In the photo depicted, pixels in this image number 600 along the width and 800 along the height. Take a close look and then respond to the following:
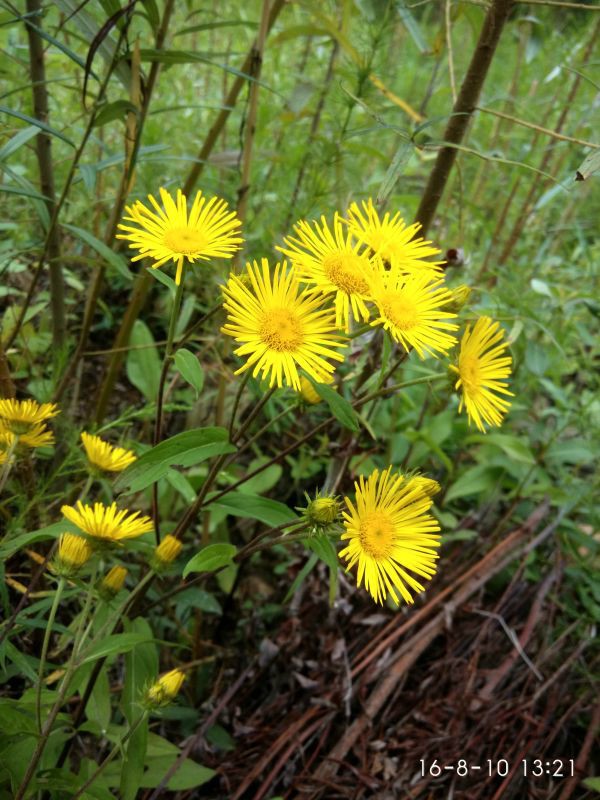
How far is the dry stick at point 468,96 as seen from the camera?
0.86 m

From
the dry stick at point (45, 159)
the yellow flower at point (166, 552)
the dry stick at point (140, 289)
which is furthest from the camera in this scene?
the dry stick at point (140, 289)

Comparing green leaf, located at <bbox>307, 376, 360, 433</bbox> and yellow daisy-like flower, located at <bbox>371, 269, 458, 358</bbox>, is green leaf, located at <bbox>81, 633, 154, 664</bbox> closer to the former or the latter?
green leaf, located at <bbox>307, 376, 360, 433</bbox>

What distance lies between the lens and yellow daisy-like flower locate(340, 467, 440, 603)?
0.63 meters

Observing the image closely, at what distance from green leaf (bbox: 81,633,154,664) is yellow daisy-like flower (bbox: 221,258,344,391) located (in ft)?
1.12

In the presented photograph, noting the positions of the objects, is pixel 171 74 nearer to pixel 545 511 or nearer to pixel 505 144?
pixel 505 144

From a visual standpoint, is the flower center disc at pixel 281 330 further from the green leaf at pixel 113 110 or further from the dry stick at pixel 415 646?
the dry stick at pixel 415 646

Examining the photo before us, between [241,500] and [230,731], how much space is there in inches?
19.6

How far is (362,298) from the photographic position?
2.10 ft

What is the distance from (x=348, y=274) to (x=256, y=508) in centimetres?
33

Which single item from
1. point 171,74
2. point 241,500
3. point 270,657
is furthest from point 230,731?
point 171,74

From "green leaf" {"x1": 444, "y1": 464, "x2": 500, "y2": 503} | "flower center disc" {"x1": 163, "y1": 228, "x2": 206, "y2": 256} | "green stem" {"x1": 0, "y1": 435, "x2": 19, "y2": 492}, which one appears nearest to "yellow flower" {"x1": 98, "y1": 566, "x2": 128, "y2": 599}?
"green stem" {"x1": 0, "y1": 435, "x2": 19, "y2": 492}

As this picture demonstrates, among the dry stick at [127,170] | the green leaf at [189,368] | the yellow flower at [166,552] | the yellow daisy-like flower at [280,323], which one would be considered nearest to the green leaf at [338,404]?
the yellow daisy-like flower at [280,323]
